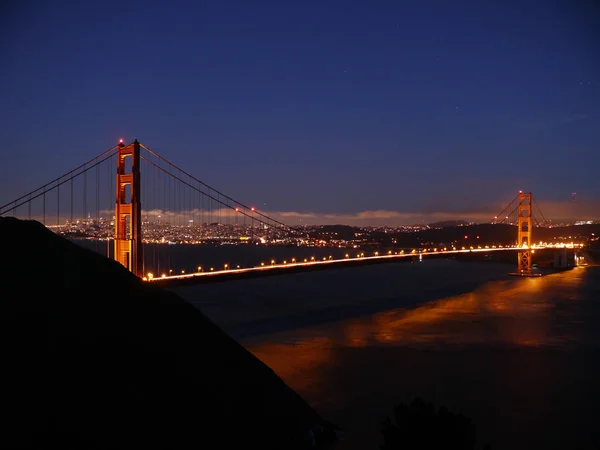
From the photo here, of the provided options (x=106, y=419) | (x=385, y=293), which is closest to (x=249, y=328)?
(x=106, y=419)

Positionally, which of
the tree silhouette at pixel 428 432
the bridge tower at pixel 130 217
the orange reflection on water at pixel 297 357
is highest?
the bridge tower at pixel 130 217

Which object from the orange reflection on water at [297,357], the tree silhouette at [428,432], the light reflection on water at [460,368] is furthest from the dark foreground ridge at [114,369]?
the orange reflection on water at [297,357]

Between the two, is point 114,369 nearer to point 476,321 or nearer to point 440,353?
point 440,353

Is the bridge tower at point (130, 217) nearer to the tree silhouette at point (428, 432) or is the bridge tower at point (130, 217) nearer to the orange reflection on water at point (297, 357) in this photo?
the orange reflection on water at point (297, 357)

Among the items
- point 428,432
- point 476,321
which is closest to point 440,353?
point 476,321

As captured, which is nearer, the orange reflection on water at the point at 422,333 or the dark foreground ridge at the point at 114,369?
the dark foreground ridge at the point at 114,369

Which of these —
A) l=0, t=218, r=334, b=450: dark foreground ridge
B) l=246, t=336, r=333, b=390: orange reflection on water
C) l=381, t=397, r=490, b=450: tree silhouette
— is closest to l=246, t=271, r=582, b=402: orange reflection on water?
l=246, t=336, r=333, b=390: orange reflection on water
